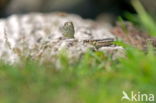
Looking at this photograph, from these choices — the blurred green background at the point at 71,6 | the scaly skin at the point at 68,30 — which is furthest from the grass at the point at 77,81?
the blurred green background at the point at 71,6

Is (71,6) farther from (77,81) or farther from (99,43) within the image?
(77,81)

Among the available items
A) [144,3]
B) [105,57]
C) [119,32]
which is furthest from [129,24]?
[144,3]

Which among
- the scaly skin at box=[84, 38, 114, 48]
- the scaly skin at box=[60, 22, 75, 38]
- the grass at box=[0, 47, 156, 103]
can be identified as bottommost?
the grass at box=[0, 47, 156, 103]

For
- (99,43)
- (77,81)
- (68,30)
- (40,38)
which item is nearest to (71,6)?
(40,38)

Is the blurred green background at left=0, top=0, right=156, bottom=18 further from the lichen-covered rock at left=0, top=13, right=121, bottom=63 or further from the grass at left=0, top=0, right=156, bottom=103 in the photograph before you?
the grass at left=0, top=0, right=156, bottom=103

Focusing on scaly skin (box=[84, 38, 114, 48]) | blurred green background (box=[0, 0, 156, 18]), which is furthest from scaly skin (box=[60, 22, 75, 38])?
blurred green background (box=[0, 0, 156, 18])

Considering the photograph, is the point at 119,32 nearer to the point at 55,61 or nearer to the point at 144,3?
the point at 55,61

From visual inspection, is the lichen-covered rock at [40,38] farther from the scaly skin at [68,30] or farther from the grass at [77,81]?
the grass at [77,81]
